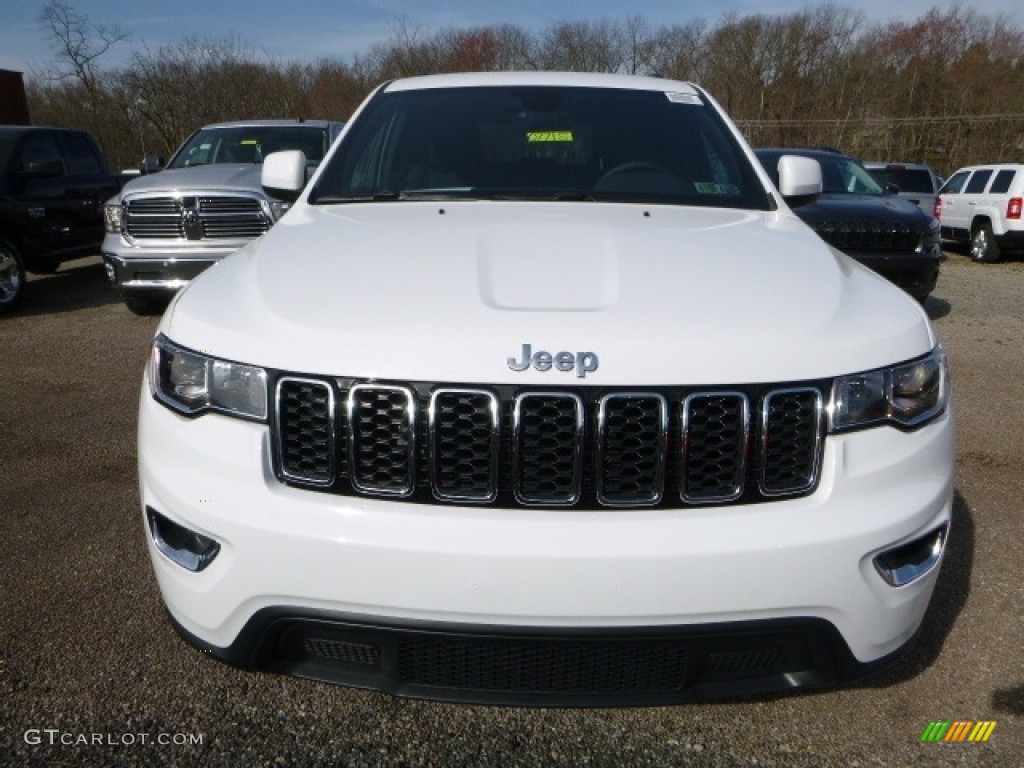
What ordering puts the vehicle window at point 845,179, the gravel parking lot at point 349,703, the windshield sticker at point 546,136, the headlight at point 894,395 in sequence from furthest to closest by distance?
1. the vehicle window at point 845,179
2. the windshield sticker at point 546,136
3. the gravel parking lot at point 349,703
4. the headlight at point 894,395

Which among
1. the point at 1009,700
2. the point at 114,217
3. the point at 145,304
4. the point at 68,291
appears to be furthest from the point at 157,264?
the point at 1009,700

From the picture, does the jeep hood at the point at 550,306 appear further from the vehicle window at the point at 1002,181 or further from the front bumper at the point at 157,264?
the vehicle window at the point at 1002,181

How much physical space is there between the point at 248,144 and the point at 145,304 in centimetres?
218

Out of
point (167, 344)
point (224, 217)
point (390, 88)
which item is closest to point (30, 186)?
point (224, 217)

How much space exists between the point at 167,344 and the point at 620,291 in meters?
1.11

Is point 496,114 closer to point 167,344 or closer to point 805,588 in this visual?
point 167,344

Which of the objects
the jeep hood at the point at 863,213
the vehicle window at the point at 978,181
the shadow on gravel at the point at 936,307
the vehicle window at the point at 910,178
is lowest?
the shadow on gravel at the point at 936,307

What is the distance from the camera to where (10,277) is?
823 centimetres

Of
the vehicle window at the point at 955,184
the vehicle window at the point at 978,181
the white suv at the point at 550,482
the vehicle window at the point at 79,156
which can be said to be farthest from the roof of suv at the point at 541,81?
the vehicle window at the point at 955,184

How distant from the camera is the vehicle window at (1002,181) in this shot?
13.3 m

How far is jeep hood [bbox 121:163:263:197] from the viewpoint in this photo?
7.23 metres

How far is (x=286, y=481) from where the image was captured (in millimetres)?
1860

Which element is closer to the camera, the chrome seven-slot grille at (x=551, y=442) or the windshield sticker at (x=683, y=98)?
the chrome seven-slot grille at (x=551, y=442)

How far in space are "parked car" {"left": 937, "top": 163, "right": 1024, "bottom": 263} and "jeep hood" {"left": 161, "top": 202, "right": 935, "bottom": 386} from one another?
12718mm
